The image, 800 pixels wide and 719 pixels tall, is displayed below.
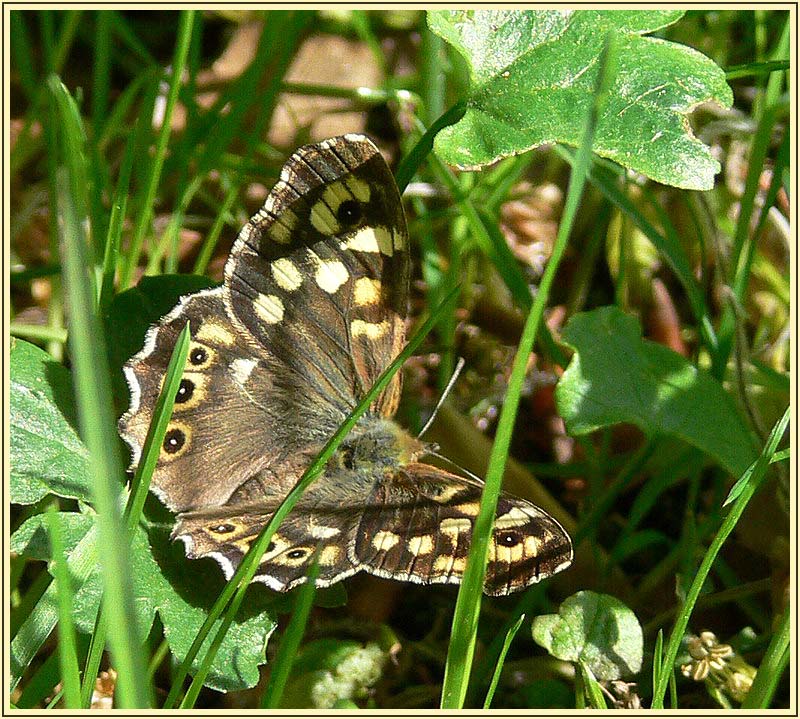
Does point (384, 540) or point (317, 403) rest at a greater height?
point (317, 403)

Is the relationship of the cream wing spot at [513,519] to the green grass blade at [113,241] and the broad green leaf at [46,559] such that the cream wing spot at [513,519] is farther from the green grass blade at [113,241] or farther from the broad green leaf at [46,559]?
the green grass blade at [113,241]

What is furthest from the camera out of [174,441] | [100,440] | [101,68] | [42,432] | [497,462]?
[101,68]

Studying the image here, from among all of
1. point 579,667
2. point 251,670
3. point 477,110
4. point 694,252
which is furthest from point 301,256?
point 694,252

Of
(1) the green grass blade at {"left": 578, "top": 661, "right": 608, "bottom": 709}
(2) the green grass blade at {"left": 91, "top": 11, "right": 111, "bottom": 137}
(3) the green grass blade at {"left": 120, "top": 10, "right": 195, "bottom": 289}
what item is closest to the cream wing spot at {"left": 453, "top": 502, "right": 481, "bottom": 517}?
(1) the green grass blade at {"left": 578, "top": 661, "right": 608, "bottom": 709}

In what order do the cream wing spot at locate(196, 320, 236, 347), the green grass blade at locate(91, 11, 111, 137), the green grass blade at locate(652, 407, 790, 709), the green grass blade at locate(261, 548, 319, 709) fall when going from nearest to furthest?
the green grass blade at locate(261, 548, 319, 709) → the green grass blade at locate(652, 407, 790, 709) → the cream wing spot at locate(196, 320, 236, 347) → the green grass blade at locate(91, 11, 111, 137)

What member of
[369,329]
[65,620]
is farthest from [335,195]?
[65,620]

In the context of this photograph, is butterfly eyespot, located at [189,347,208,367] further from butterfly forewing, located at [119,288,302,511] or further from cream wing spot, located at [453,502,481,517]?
cream wing spot, located at [453,502,481,517]

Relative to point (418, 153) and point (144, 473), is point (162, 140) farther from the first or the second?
point (144, 473)
